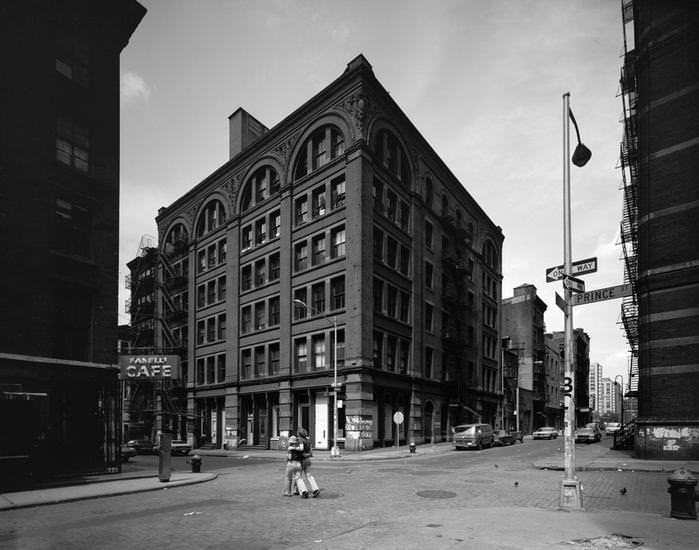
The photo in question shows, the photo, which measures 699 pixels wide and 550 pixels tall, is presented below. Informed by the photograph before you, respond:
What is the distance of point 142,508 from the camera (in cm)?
1342

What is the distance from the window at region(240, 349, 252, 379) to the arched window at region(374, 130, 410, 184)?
19057 mm

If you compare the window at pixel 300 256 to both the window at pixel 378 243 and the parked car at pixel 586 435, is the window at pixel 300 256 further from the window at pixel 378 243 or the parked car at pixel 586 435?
the parked car at pixel 586 435

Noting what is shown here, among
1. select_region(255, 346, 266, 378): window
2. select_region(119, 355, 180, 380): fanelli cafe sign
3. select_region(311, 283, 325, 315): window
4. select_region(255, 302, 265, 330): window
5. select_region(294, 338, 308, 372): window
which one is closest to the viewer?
select_region(119, 355, 180, 380): fanelli cafe sign

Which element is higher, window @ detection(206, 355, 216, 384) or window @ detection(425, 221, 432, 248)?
window @ detection(425, 221, 432, 248)

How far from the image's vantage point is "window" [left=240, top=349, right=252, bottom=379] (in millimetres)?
46500

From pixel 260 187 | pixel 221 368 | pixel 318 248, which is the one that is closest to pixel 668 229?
pixel 318 248

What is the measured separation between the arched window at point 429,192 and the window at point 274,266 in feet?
45.7

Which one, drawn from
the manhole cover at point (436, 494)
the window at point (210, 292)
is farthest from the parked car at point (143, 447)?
the manhole cover at point (436, 494)

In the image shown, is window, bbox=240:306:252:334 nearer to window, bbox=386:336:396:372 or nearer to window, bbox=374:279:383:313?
window, bbox=386:336:396:372

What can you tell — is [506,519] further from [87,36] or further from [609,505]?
[87,36]

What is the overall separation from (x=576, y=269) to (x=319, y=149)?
32.2 meters

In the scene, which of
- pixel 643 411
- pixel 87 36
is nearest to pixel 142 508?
pixel 87 36

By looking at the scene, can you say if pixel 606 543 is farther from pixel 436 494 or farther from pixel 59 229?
pixel 59 229

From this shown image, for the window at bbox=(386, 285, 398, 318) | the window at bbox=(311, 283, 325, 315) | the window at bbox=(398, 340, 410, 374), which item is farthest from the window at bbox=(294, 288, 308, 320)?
the window at bbox=(398, 340, 410, 374)
